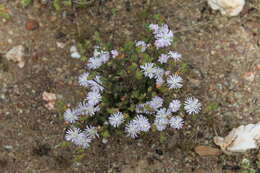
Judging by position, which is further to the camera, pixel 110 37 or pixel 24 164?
pixel 110 37

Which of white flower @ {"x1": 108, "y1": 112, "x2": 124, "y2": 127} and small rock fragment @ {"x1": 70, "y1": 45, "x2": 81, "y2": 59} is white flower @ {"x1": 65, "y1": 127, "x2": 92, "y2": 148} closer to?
white flower @ {"x1": 108, "y1": 112, "x2": 124, "y2": 127}

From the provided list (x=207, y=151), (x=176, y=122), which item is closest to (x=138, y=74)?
(x=176, y=122)

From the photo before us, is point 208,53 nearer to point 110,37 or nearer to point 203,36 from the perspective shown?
point 203,36

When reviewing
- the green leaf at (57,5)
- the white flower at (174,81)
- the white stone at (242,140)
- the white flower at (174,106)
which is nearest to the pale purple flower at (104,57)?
the white flower at (174,81)

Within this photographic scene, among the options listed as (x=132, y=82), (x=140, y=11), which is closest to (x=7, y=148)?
(x=132, y=82)

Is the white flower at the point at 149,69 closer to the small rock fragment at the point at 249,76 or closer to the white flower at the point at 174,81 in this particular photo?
the white flower at the point at 174,81

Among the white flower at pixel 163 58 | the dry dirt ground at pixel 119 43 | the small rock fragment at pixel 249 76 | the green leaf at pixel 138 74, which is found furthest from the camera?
the small rock fragment at pixel 249 76

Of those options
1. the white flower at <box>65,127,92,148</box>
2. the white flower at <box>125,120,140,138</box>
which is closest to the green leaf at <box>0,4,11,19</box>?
the white flower at <box>65,127,92,148</box>
